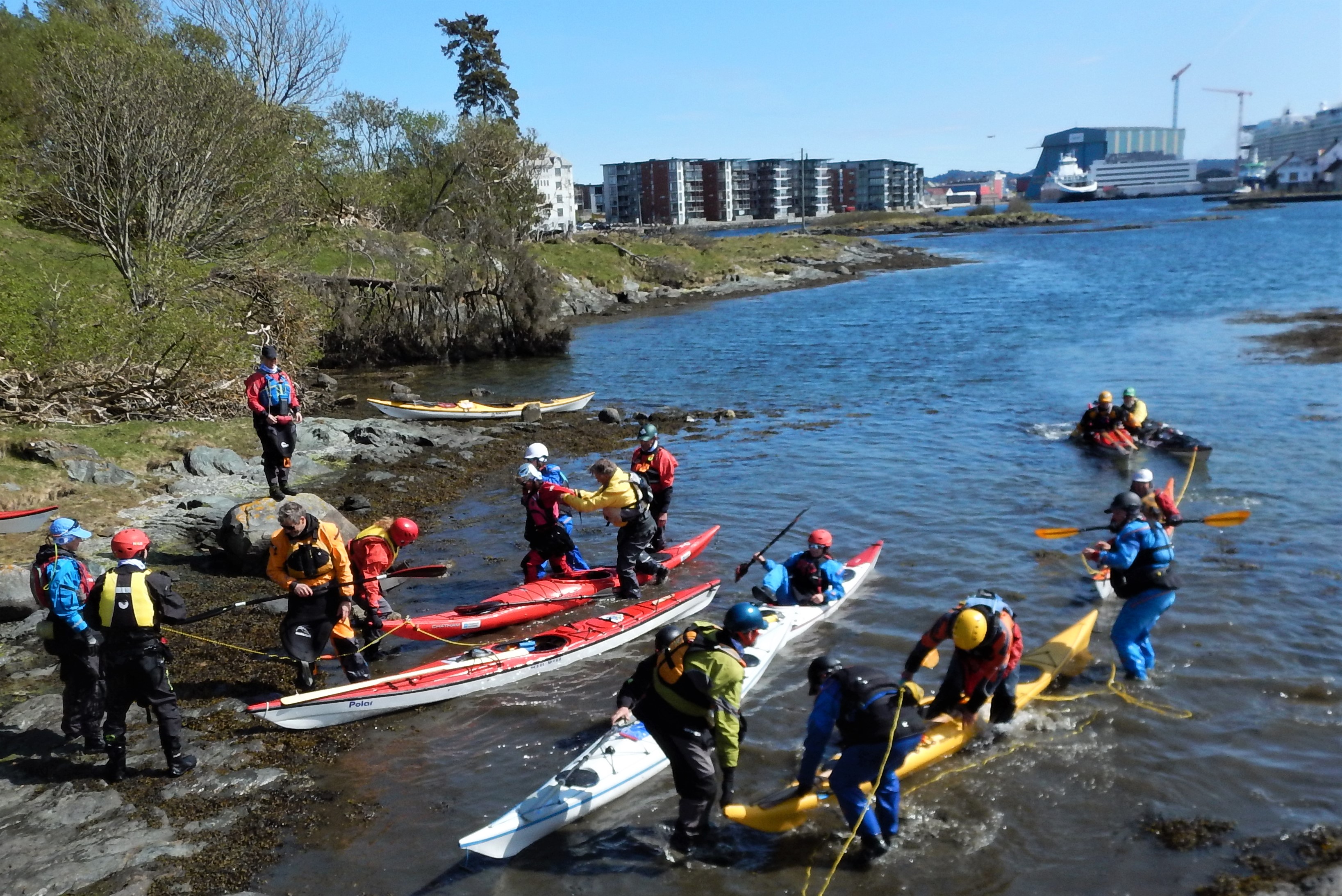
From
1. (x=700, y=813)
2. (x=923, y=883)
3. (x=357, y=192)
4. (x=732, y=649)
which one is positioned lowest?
(x=923, y=883)

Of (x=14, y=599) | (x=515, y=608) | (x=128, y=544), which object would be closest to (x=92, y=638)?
(x=128, y=544)

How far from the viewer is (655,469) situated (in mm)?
12289

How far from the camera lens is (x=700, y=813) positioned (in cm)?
661

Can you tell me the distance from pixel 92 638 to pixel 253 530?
4944mm

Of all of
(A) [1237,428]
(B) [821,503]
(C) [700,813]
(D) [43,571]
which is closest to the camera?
(C) [700,813]

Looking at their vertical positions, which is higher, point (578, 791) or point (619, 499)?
point (619, 499)

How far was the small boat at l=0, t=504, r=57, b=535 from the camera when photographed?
11.9 meters

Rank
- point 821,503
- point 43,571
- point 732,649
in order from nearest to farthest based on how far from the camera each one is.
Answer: point 732,649, point 43,571, point 821,503

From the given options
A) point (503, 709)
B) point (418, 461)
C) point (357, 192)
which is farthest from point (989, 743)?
point (357, 192)

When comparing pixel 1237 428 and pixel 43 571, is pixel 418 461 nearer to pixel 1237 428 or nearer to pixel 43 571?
pixel 43 571

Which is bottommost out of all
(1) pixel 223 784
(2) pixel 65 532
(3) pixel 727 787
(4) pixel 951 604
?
(4) pixel 951 604

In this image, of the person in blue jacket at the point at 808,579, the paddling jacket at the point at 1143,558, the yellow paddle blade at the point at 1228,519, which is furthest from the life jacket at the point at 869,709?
the yellow paddle blade at the point at 1228,519

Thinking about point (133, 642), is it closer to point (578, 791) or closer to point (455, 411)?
point (578, 791)

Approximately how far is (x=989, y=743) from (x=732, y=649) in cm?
333
